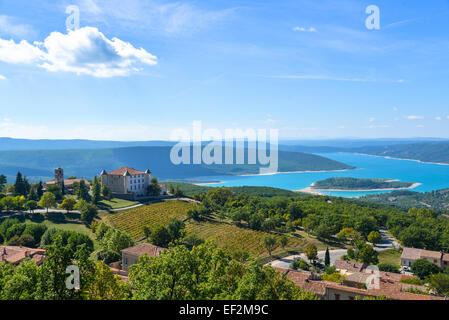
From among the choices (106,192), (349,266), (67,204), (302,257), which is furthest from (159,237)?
(106,192)

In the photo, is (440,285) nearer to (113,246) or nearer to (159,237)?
(159,237)

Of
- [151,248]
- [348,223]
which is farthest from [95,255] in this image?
[348,223]

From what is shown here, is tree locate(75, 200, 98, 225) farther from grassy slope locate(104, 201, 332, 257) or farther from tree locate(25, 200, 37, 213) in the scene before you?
tree locate(25, 200, 37, 213)

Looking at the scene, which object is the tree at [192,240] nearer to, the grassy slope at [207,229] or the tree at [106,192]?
the grassy slope at [207,229]

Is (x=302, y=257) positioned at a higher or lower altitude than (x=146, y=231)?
lower

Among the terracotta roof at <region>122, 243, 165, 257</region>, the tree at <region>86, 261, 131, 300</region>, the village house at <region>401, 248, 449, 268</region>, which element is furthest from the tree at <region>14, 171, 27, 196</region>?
the village house at <region>401, 248, 449, 268</region>
